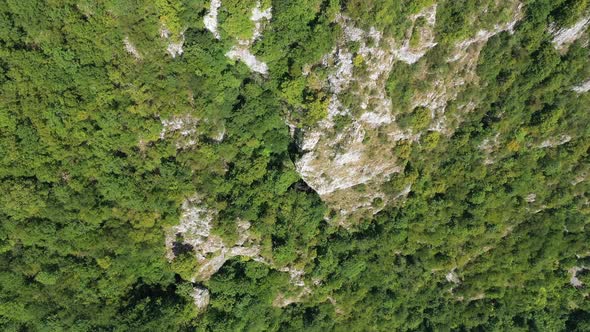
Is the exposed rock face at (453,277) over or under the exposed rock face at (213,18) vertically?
under

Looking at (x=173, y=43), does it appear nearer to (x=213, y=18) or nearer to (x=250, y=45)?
(x=213, y=18)

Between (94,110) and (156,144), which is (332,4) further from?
(94,110)

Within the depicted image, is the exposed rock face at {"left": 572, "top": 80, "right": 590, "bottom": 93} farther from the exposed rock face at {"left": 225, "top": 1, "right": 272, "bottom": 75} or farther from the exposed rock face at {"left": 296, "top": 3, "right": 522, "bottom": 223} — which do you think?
the exposed rock face at {"left": 225, "top": 1, "right": 272, "bottom": 75}

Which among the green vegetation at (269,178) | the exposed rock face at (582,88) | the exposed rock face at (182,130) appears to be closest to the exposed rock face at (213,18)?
the green vegetation at (269,178)

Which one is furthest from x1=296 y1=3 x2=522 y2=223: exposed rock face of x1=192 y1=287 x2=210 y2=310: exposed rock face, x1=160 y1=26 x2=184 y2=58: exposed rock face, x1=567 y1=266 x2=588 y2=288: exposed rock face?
x1=567 y1=266 x2=588 y2=288: exposed rock face

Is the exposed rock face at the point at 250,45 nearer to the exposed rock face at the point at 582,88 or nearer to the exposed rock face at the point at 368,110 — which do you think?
the exposed rock face at the point at 368,110

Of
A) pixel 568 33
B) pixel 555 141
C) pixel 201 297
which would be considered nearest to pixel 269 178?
pixel 201 297
